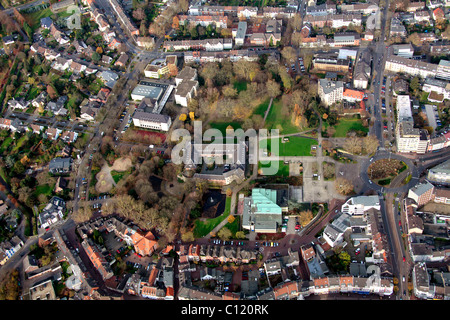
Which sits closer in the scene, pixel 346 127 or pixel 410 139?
pixel 410 139

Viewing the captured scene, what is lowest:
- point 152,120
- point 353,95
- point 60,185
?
point 60,185

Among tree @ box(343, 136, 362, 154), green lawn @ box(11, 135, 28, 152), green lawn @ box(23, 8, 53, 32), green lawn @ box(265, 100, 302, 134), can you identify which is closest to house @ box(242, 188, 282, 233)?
green lawn @ box(265, 100, 302, 134)

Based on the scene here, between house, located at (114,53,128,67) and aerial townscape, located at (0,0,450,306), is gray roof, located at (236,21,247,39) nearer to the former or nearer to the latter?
aerial townscape, located at (0,0,450,306)

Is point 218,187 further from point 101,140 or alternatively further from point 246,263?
point 101,140

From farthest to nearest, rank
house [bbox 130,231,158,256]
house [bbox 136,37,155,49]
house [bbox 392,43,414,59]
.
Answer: house [bbox 136,37,155,49] → house [bbox 392,43,414,59] → house [bbox 130,231,158,256]

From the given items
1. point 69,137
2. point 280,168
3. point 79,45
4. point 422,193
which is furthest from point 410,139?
point 79,45

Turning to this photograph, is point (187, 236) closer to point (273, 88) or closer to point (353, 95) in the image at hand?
point (273, 88)
